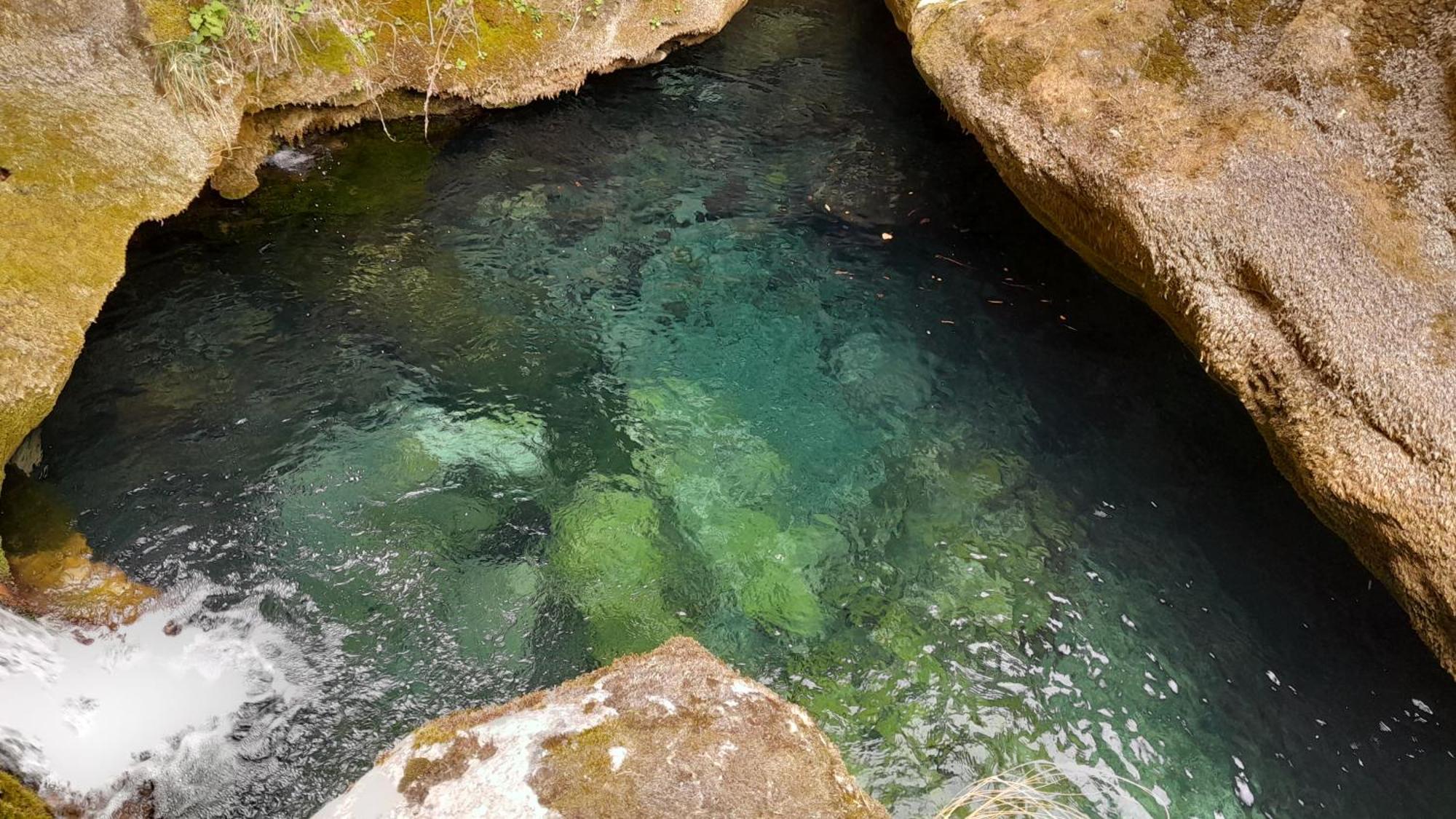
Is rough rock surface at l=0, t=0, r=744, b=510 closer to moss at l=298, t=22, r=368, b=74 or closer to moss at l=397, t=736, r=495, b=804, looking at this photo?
moss at l=298, t=22, r=368, b=74

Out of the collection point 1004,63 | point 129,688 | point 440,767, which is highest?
point 1004,63

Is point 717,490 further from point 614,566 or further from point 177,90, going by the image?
point 177,90

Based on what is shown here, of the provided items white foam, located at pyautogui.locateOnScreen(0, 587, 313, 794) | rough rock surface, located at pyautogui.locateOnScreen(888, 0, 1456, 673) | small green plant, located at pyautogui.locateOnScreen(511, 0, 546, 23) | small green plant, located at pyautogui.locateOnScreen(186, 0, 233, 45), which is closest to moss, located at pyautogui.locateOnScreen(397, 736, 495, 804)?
white foam, located at pyautogui.locateOnScreen(0, 587, 313, 794)

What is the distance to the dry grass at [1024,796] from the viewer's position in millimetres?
3943

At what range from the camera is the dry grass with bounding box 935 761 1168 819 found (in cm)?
394

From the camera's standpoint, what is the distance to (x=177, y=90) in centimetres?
666

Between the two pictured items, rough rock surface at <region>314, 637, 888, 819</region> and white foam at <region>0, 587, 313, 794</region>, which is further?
white foam at <region>0, 587, 313, 794</region>

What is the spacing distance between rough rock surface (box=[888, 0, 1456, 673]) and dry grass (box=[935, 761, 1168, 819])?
77.8 inches

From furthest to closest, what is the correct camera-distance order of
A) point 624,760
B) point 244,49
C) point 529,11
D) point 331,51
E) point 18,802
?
point 529,11 → point 331,51 → point 244,49 → point 18,802 → point 624,760

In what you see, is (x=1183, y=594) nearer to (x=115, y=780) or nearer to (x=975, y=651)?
(x=975, y=651)

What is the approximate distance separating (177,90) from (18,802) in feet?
17.4

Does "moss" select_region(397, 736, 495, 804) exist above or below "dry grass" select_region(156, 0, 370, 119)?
below

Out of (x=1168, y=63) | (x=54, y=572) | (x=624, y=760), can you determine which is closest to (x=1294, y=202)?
(x=1168, y=63)

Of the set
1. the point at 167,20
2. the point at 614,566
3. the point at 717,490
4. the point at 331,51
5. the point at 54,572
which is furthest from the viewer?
the point at 331,51
